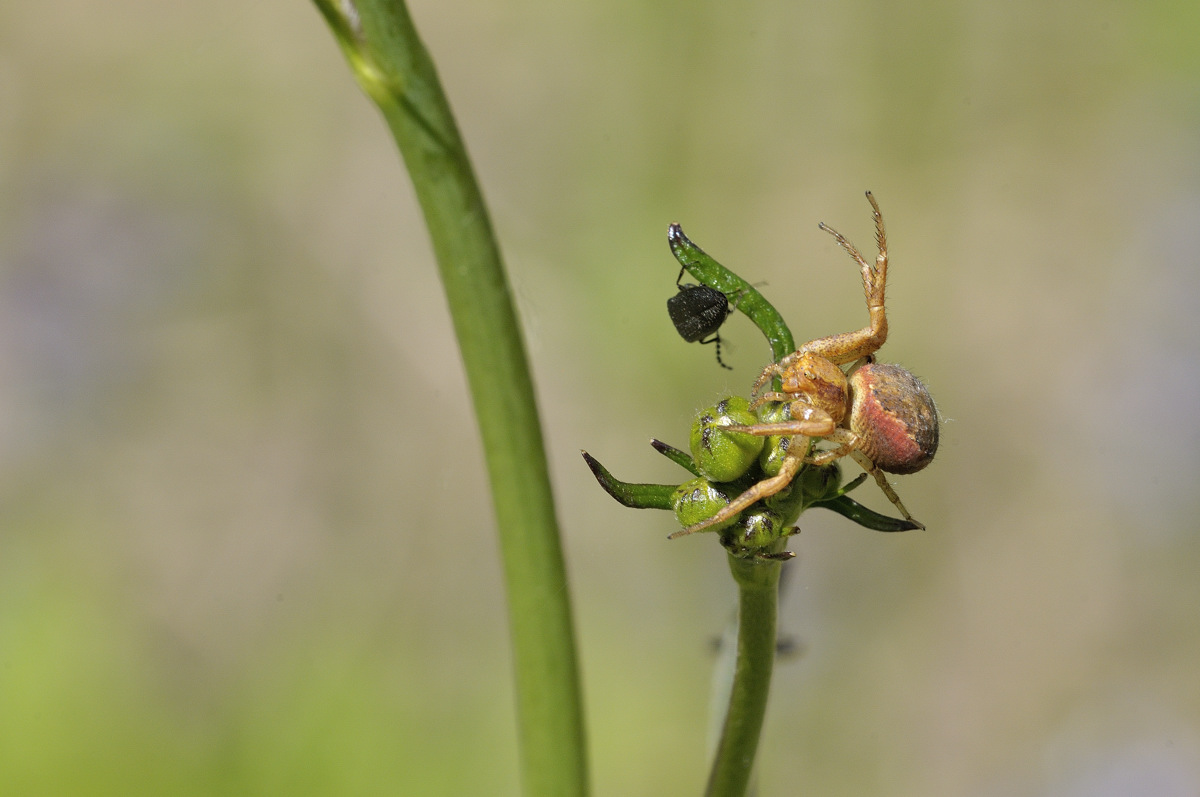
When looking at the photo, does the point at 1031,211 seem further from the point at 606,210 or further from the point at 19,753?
the point at 19,753

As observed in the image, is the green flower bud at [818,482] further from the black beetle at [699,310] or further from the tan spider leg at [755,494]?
the black beetle at [699,310]

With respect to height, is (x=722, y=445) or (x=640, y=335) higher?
(x=640, y=335)

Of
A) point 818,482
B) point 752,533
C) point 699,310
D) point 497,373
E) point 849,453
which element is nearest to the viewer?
point 497,373

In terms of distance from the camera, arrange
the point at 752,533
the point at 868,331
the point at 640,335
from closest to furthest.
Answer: the point at 752,533 → the point at 868,331 → the point at 640,335

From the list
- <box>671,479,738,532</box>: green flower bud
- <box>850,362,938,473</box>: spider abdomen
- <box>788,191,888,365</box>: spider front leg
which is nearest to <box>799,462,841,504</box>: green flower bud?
<box>671,479,738,532</box>: green flower bud

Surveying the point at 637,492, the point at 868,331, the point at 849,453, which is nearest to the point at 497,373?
the point at 637,492

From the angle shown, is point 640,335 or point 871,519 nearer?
point 871,519

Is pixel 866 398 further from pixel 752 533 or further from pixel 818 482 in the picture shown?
pixel 752 533
